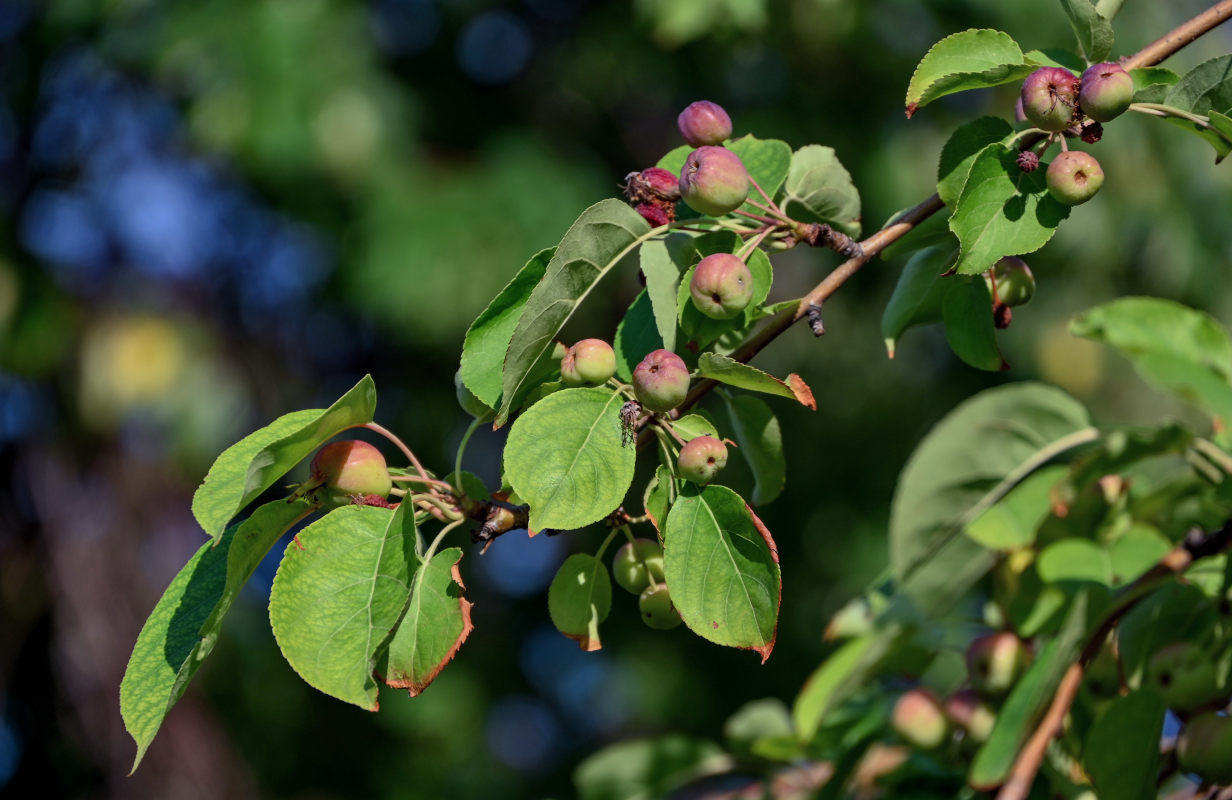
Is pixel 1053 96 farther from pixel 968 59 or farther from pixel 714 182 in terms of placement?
pixel 714 182

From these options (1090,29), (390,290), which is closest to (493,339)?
(1090,29)

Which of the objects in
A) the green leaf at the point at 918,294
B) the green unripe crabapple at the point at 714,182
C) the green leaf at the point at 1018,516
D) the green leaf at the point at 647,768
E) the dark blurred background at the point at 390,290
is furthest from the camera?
the dark blurred background at the point at 390,290

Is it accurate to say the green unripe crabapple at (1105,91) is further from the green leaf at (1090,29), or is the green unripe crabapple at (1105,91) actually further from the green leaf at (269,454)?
the green leaf at (269,454)

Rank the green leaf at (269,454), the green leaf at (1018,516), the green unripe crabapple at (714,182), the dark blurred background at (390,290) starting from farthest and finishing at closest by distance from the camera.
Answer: the dark blurred background at (390,290) → the green leaf at (1018,516) → the green unripe crabapple at (714,182) → the green leaf at (269,454)

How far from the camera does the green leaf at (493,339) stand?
0.65 metres

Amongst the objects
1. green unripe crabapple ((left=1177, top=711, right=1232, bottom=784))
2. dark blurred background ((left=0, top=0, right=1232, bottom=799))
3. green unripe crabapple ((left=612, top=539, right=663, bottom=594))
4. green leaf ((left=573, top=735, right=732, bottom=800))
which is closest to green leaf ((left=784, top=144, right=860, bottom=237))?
green unripe crabapple ((left=612, top=539, right=663, bottom=594))

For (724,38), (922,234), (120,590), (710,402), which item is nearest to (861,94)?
(710,402)

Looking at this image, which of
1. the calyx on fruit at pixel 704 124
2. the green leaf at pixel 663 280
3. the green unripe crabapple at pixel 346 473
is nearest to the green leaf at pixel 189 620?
the green unripe crabapple at pixel 346 473

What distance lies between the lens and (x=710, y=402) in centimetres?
297

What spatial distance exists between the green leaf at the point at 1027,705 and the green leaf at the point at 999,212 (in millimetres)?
376

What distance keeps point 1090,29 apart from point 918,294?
0.66 feet

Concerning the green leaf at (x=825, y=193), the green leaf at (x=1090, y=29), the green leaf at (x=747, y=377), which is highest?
the green leaf at (x=1090, y=29)

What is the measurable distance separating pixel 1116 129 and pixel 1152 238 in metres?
0.43

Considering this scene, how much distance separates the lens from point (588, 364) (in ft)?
2.12
